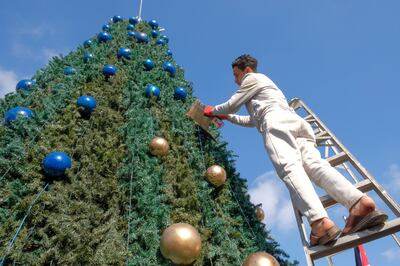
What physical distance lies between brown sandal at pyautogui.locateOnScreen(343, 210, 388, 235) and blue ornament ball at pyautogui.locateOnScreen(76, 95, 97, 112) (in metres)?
2.34

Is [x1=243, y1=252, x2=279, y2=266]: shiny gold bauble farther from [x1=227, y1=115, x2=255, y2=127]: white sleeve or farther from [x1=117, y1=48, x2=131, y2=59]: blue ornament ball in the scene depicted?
[x1=117, y1=48, x2=131, y2=59]: blue ornament ball

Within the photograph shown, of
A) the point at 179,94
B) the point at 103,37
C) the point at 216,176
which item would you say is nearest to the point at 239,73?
the point at 179,94

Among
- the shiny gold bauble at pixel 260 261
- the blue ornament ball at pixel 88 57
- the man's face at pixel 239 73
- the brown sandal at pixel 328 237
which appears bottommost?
the shiny gold bauble at pixel 260 261

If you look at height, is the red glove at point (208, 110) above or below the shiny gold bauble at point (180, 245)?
above

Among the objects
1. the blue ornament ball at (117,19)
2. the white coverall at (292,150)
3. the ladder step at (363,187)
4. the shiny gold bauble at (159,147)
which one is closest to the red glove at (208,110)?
the white coverall at (292,150)

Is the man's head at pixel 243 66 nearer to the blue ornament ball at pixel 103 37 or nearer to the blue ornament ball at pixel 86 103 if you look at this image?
the blue ornament ball at pixel 86 103

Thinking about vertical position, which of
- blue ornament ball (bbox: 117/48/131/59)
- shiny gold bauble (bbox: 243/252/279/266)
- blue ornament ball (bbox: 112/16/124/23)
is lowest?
shiny gold bauble (bbox: 243/252/279/266)

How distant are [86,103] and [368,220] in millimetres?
2447

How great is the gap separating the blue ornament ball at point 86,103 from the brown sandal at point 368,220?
2.34m

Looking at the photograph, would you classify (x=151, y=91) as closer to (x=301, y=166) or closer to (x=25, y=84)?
(x=25, y=84)

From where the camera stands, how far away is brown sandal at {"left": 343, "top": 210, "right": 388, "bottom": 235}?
84.4 inches

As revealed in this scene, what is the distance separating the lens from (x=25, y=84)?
3799mm

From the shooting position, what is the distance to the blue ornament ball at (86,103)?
315 centimetres

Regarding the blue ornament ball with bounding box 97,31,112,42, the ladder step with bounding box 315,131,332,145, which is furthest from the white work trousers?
the blue ornament ball with bounding box 97,31,112,42
